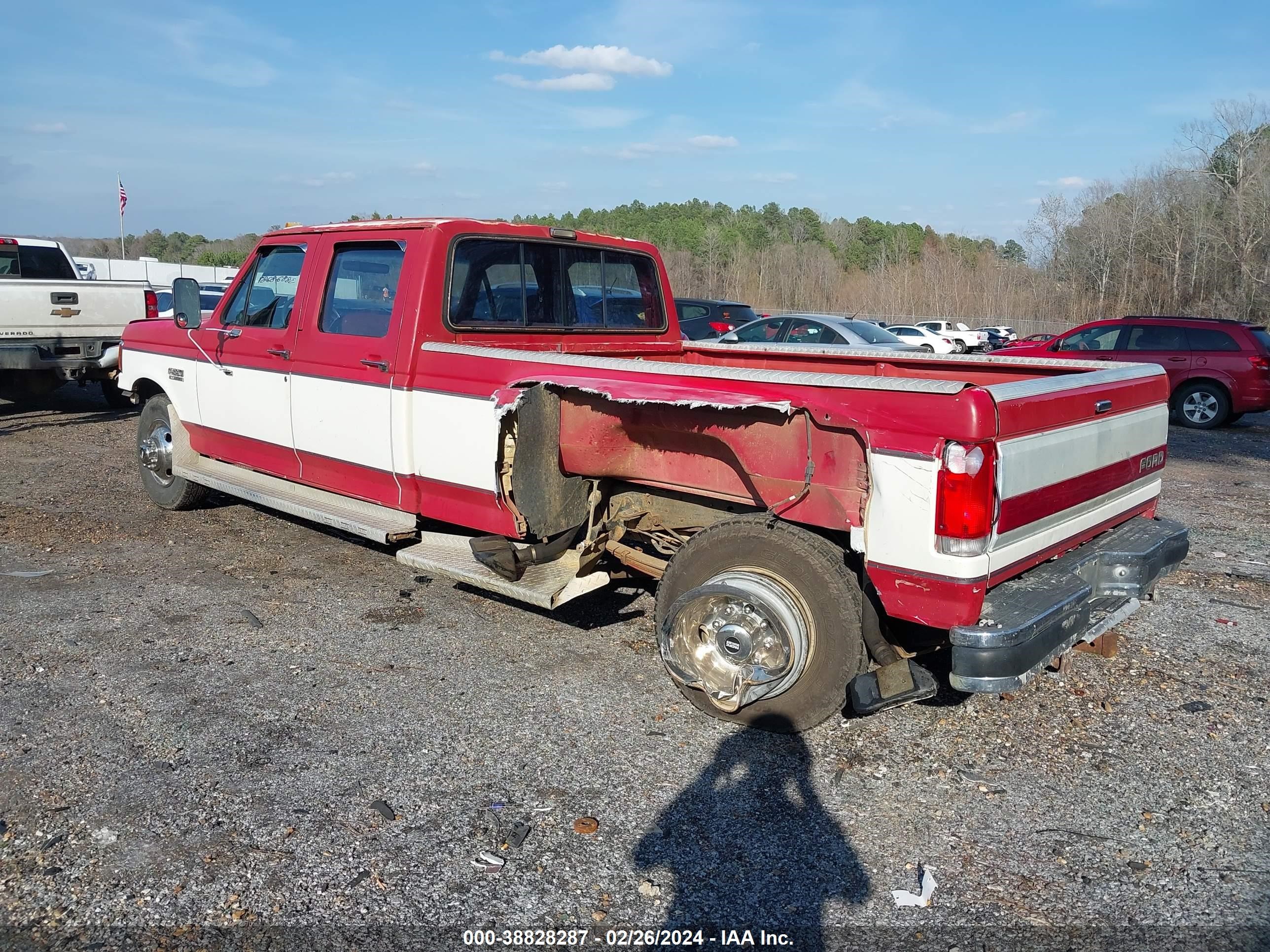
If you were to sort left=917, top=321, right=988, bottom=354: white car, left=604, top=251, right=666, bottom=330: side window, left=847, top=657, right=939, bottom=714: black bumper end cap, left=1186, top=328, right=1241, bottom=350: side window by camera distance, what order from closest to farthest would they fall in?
left=847, top=657, right=939, bottom=714: black bumper end cap → left=604, top=251, right=666, bottom=330: side window → left=1186, top=328, right=1241, bottom=350: side window → left=917, top=321, right=988, bottom=354: white car

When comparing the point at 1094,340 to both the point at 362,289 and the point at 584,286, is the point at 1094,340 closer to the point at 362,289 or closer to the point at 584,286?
the point at 584,286

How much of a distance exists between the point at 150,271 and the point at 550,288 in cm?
4077

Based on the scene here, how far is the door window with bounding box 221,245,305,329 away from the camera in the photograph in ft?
19.7

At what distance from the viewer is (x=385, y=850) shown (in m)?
3.12

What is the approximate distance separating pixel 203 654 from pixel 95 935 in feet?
7.07

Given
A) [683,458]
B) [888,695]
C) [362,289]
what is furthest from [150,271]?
[888,695]

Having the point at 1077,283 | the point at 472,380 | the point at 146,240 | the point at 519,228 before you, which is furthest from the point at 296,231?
the point at 146,240

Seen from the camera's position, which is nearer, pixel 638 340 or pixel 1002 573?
pixel 1002 573

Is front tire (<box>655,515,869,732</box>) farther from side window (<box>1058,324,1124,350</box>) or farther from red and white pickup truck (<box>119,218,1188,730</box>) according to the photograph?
side window (<box>1058,324,1124,350</box>)

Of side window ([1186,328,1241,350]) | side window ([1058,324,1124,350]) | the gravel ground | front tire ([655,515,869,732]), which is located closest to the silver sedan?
side window ([1058,324,1124,350])

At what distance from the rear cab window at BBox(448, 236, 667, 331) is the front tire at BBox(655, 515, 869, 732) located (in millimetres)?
2151

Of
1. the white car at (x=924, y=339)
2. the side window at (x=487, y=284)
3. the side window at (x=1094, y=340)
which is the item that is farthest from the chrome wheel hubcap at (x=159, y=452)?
the white car at (x=924, y=339)

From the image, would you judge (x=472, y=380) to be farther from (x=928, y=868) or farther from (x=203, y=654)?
(x=928, y=868)

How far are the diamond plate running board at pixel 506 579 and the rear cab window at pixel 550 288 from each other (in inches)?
49.2
